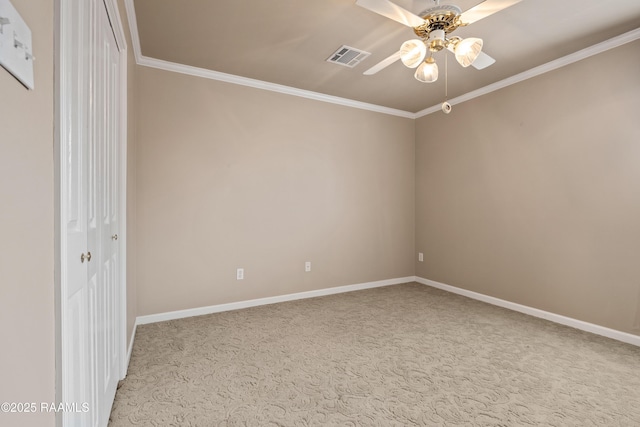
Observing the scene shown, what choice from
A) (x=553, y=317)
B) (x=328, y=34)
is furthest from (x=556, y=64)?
(x=553, y=317)

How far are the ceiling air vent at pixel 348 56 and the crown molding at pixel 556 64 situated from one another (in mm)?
1736

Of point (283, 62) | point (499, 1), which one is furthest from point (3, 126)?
point (283, 62)

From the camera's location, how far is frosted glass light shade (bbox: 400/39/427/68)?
1916 mm

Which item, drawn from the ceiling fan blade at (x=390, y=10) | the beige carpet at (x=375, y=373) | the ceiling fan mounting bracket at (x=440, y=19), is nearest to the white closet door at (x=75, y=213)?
the beige carpet at (x=375, y=373)

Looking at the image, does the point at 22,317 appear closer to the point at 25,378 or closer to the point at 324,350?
the point at 25,378

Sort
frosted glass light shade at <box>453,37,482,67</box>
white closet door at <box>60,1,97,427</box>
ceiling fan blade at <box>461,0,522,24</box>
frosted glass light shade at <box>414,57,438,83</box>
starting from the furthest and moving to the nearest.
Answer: frosted glass light shade at <box>414,57,438,83</box> → frosted glass light shade at <box>453,37,482,67</box> → ceiling fan blade at <box>461,0,522,24</box> → white closet door at <box>60,1,97,427</box>

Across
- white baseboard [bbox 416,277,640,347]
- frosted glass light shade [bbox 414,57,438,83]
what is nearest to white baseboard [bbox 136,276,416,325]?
white baseboard [bbox 416,277,640,347]

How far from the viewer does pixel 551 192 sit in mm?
3174

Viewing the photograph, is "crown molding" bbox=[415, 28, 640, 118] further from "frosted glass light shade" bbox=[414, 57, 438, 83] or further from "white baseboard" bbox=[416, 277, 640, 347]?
"white baseboard" bbox=[416, 277, 640, 347]

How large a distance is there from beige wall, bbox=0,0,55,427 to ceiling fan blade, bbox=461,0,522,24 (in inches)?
77.6

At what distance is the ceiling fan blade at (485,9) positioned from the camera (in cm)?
168

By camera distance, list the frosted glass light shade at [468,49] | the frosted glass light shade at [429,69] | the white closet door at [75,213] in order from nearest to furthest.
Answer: the white closet door at [75,213] < the frosted glass light shade at [468,49] < the frosted glass light shade at [429,69]

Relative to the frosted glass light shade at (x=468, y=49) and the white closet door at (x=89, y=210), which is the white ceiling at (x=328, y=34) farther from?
the white closet door at (x=89, y=210)

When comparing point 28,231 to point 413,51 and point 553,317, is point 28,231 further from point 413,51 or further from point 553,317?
point 553,317
